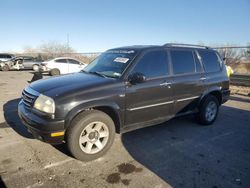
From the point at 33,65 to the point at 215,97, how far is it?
2140 cm

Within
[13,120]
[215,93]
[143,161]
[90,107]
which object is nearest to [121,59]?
[90,107]

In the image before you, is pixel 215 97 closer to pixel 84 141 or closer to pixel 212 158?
pixel 212 158

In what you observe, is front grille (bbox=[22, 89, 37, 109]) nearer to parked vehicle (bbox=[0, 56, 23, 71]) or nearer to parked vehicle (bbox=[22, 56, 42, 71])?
parked vehicle (bbox=[22, 56, 42, 71])

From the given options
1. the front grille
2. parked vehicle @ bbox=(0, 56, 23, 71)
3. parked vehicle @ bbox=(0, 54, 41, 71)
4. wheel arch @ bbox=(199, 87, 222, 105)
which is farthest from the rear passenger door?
parked vehicle @ bbox=(0, 56, 23, 71)

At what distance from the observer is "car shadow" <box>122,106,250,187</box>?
359 centimetres

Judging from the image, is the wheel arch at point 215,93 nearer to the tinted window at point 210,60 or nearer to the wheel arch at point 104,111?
the tinted window at point 210,60

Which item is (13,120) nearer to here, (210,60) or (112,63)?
(112,63)

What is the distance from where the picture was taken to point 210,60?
20.0 ft

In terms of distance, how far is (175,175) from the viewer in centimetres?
362

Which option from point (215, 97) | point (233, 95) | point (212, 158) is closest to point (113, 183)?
point (212, 158)

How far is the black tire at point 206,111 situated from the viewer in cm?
588

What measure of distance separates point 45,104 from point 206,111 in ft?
13.1

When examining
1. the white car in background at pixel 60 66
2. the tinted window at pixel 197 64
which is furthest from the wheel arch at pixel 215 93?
the white car in background at pixel 60 66

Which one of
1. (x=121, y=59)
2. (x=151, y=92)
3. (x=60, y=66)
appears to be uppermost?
(x=121, y=59)
